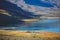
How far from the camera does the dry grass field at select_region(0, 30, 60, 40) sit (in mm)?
2665

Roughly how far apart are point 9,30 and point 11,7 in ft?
1.18

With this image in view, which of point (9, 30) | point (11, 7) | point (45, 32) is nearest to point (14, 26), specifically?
point (9, 30)

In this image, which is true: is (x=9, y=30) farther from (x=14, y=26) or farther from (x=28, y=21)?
(x=28, y=21)

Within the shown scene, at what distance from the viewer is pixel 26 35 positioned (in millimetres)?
2725

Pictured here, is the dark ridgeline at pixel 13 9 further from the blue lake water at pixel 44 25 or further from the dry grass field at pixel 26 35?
the dry grass field at pixel 26 35

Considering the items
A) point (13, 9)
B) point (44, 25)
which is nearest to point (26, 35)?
point (44, 25)

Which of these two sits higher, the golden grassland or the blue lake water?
the blue lake water

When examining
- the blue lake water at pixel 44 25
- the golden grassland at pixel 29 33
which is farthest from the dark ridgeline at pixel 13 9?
the golden grassland at pixel 29 33

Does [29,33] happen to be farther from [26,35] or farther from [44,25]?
[44,25]

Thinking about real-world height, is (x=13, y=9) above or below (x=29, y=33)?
above

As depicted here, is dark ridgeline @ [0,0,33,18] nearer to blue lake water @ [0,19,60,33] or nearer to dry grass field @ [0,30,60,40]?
blue lake water @ [0,19,60,33]

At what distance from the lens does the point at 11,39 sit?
8.95 feet

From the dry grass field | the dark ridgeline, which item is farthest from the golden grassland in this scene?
the dark ridgeline

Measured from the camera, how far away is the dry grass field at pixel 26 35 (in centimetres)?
267
